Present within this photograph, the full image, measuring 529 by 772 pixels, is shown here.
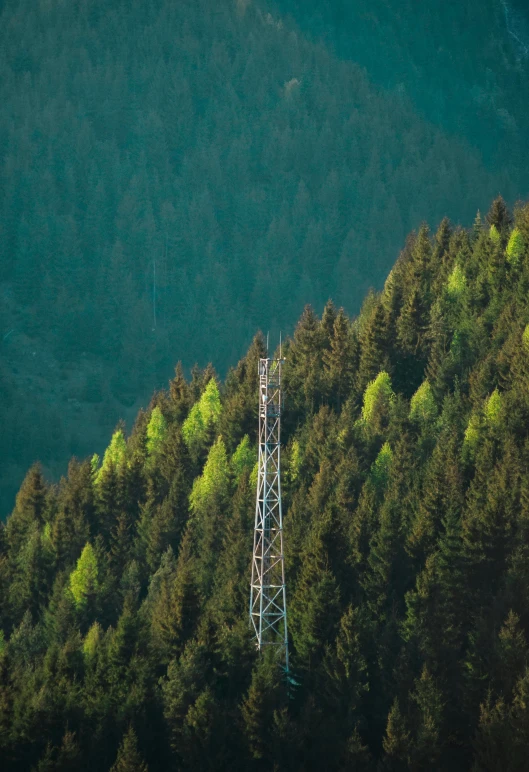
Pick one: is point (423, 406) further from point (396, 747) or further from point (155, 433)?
point (396, 747)

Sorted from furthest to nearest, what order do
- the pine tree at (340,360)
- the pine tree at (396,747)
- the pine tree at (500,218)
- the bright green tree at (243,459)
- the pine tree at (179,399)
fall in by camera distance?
the pine tree at (500,218)
the pine tree at (179,399)
the pine tree at (340,360)
the bright green tree at (243,459)
the pine tree at (396,747)

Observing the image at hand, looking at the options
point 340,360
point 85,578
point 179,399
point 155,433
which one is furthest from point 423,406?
point 85,578

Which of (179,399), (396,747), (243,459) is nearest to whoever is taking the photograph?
(396,747)

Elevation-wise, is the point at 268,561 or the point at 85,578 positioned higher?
the point at 85,578

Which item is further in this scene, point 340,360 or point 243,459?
point 340,360

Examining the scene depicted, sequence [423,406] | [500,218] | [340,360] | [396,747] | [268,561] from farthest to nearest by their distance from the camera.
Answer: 1. [500,218]
2. [340,360]
3. [423,406]
4. [268,561]
5. [396,747]

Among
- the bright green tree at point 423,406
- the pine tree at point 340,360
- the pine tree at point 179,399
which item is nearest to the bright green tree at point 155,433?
the pine tree at point 179,399

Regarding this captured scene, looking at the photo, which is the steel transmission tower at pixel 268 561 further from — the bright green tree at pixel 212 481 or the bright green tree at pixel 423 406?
the bright green tree at pixel 423 406

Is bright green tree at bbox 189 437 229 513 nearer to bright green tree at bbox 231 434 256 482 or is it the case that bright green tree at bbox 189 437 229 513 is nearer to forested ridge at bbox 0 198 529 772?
forested ridge at bbox 0 198 529 772

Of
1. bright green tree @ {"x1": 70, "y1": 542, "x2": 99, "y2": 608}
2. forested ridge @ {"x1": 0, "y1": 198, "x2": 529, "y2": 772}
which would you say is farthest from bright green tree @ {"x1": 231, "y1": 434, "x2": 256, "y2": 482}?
bright green tree @ {"x1": 70, "y1": 542, "x2": 99, "y2": 608}

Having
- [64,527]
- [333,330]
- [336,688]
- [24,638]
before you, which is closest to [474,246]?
[333,330]
